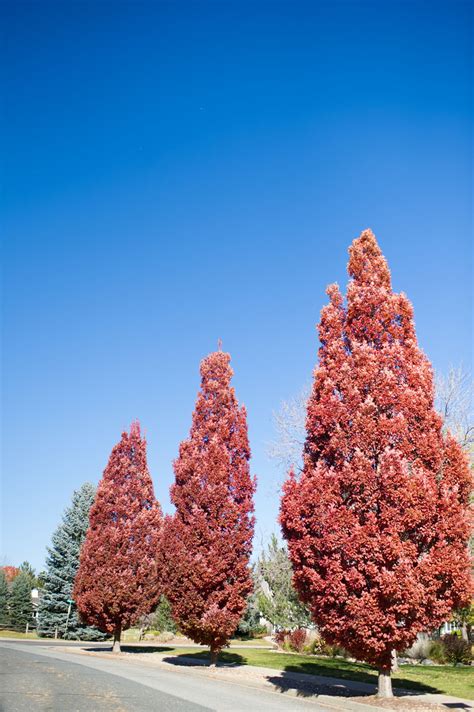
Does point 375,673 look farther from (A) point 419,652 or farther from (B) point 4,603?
(B) point 4,603

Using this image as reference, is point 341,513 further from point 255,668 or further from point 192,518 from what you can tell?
point 255,668

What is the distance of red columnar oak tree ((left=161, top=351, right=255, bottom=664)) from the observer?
18266mm

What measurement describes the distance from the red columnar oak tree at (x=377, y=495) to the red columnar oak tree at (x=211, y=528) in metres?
6.25

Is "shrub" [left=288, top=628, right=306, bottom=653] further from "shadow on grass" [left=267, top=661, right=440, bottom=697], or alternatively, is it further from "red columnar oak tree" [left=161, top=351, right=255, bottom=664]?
"red columnar oak tree" [left=161, top=351, right=255, bottom=664]

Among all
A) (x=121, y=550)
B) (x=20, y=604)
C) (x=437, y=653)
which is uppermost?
(x=121, y=550)

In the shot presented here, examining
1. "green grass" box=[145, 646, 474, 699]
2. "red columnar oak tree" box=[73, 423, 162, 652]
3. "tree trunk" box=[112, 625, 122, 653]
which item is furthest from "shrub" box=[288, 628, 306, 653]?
"tree trunk" box=[112, 625, 122, 653]

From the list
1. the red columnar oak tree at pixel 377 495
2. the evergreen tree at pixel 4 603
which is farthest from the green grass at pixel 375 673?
the evergreen tree at pixel 4 603

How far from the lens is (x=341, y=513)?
11.6 meters

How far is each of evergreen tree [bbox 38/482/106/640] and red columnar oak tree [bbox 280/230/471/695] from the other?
A: 27508mm

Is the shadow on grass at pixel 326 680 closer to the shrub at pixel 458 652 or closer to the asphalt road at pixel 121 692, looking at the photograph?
the asphalt road at pixel 121 692

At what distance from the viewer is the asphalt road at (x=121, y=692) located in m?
10.2

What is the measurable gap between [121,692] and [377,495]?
A: 6955mm

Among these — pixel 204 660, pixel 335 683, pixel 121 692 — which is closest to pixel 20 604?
pixel 204 660

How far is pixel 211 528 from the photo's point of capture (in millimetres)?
18938
